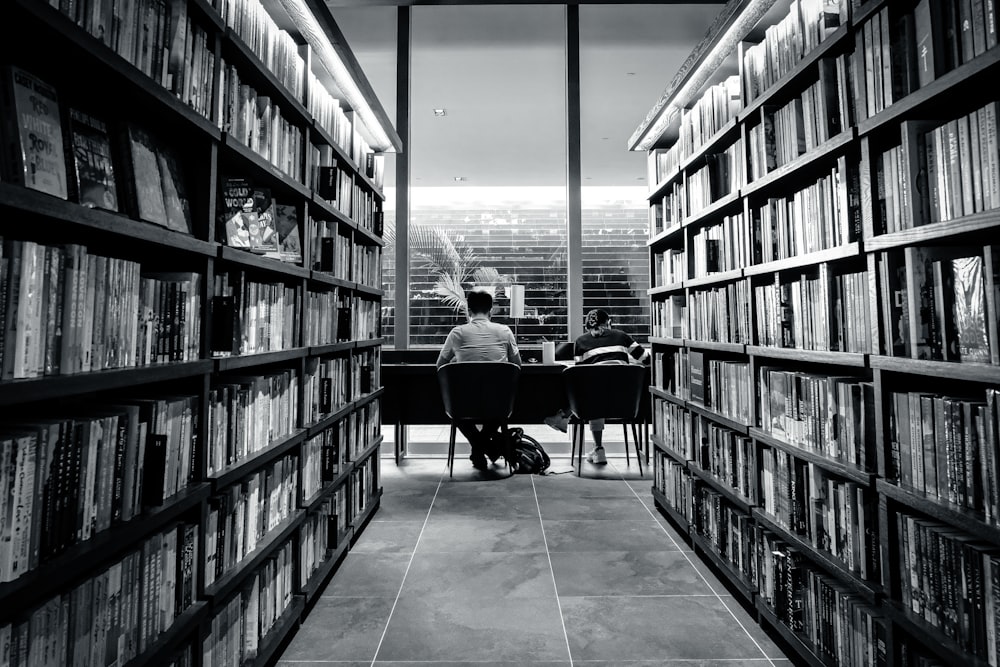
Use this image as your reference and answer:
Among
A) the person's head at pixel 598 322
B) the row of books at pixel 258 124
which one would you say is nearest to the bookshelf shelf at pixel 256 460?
the row of books at pixel 258 124

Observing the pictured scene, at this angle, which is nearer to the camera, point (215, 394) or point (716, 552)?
point (215, 394)

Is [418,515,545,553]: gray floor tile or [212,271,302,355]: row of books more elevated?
[212,271,302,355]: row of books

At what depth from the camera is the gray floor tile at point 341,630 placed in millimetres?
1666

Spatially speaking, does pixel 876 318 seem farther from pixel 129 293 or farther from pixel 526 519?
pixel 526 519

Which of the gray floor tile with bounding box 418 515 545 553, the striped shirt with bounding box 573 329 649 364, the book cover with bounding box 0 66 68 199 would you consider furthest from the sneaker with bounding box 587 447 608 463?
the book cover with bounding box 0 66 68 199

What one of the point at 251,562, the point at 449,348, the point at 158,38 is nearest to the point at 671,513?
the point at 449,348

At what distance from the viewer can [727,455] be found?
2.21 m

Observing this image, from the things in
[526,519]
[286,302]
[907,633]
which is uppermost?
[286,302]

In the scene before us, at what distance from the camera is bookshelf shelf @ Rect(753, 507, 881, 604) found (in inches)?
51.5

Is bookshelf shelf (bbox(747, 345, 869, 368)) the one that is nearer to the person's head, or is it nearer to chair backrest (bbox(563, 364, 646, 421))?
chair backrest (bbox(563, 364, 646, 421))

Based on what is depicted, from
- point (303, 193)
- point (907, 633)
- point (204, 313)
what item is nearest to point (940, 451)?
point (907, 633)

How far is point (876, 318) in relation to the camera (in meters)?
1.29

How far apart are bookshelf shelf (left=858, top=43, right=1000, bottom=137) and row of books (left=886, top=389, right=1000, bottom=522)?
0.61 meters

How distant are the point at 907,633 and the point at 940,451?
46cm
